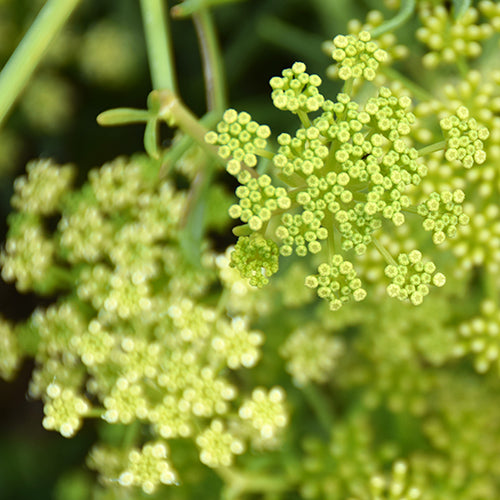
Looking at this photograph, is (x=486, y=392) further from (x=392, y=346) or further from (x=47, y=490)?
(x=47, y=490)

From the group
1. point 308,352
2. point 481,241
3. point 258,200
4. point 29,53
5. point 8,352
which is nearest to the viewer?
point 258,200

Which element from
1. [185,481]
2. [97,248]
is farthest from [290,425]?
[97,248]

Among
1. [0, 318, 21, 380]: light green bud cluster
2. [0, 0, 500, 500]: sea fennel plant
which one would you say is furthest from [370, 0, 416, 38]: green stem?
[0, 318, 21, 380]: light green bud cluster

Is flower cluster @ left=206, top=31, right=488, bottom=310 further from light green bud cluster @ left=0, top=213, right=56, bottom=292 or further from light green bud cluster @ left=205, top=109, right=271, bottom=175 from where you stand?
light green bud cluster @ left=0, top=213, right=56, bottom=292

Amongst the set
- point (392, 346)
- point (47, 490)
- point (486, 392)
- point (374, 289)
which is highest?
point (374, 289)

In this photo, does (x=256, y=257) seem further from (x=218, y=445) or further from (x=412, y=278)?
(x=218, y=445)

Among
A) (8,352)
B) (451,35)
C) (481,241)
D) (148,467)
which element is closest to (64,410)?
(148,467)

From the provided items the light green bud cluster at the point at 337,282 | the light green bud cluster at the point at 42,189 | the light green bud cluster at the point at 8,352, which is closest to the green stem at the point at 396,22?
the light green bud cluster at the point at 337,282

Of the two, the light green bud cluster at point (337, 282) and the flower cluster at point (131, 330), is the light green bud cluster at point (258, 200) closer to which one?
the light green bud cluster at point (337, 282)
